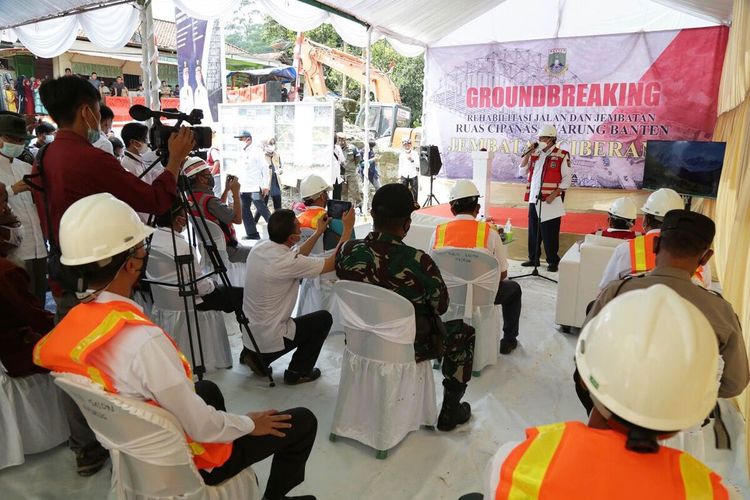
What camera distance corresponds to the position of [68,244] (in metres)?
1.37

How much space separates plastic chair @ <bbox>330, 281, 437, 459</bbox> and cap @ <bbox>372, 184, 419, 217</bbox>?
33 centimetres

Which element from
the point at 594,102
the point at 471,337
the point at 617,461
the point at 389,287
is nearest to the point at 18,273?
the point at 389,287

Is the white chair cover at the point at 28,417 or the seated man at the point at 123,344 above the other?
the seated man at the point at 123,344

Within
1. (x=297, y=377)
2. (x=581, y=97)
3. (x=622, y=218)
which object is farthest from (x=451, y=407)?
(x=581, y=97)

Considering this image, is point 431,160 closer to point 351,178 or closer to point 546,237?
point 546,237

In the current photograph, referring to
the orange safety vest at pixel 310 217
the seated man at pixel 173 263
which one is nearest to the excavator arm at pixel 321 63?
Answer: the orange safety vest at pixel 310 217

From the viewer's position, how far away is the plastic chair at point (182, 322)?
2.98m

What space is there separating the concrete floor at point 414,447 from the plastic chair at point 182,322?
117 millimetres

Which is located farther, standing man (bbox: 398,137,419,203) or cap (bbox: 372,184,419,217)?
standing man (bbox: 398,137,419,203)

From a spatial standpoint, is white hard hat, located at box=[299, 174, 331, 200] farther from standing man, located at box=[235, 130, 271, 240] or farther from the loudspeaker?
the loudspeaker

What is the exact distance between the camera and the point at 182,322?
3113mm

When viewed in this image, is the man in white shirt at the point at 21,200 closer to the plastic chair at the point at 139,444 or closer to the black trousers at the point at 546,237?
the plastic chair at the point at 139,444

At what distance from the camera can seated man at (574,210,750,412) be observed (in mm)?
1714

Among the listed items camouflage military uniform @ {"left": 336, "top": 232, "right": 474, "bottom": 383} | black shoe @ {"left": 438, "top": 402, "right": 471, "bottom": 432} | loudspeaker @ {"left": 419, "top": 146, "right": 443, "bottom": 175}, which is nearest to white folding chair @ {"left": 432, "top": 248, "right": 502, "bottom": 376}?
black shoe @ {"left": 438, "top": 402, "right": 471, "bottom": 432}
